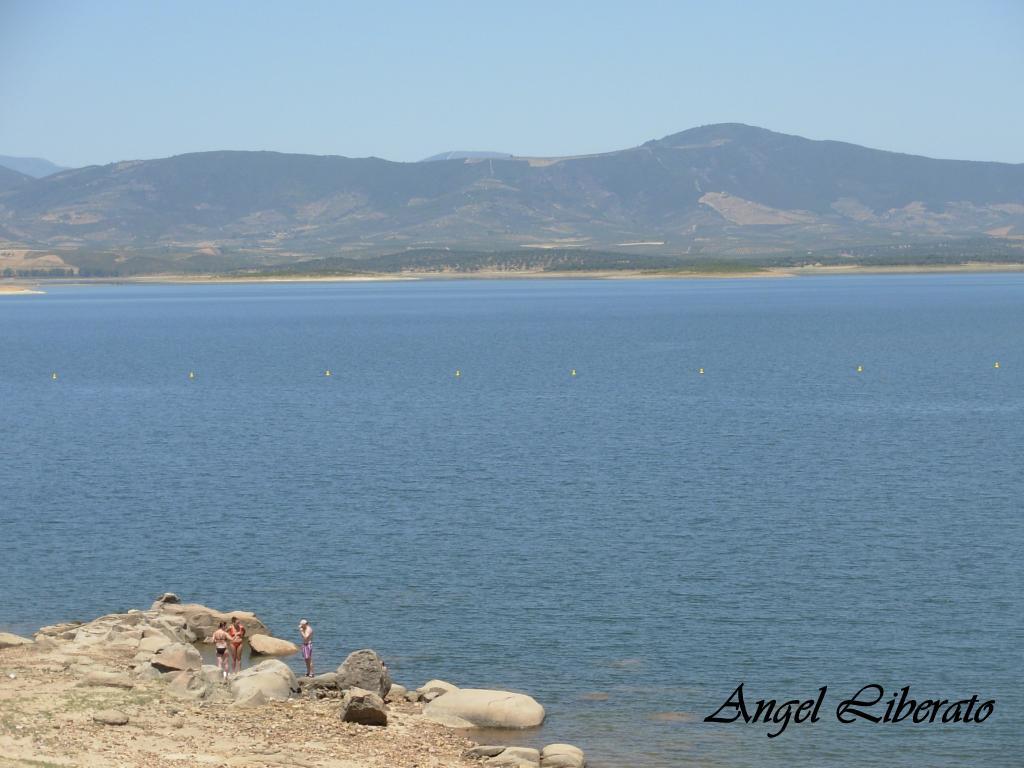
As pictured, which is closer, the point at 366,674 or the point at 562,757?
the point at 562,757

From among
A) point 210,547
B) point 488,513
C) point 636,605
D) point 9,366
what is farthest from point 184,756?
point 9,366

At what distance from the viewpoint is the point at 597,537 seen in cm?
5909

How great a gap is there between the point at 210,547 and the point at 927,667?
3010cm

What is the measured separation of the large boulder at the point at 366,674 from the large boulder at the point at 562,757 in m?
5.62

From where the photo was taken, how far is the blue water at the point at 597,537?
4159cm

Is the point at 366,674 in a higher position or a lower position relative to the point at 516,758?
higher

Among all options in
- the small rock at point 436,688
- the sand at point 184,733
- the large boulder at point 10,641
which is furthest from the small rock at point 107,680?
the small rock at point 436,688

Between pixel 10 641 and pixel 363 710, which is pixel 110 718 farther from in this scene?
pixel 10 641

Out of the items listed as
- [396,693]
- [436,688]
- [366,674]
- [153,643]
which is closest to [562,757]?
[436,688]

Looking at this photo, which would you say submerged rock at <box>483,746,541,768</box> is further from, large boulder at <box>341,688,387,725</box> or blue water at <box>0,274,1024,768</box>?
large boulder at <box>341,688,387,725</box>

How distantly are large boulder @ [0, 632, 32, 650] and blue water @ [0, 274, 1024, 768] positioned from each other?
5.03 metres

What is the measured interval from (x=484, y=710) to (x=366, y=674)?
3.48 meters

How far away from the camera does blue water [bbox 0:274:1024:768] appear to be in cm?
4159

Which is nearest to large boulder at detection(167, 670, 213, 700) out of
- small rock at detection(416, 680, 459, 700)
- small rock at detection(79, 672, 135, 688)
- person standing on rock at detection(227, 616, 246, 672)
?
small rock at detection(79, 672, 135, 688)
